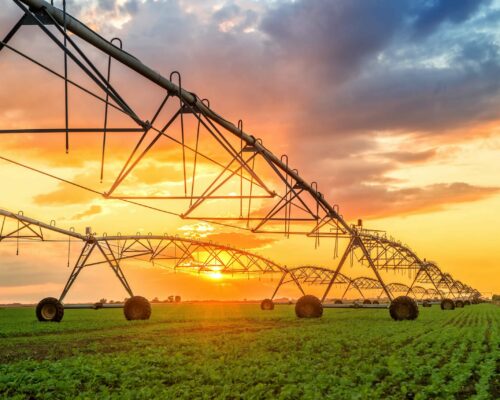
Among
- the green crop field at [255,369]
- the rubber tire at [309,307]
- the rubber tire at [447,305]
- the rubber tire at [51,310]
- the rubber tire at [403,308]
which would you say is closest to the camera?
the green crop field at [255,369]

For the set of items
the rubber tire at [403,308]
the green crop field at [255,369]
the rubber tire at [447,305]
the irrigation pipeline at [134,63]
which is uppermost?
the irrigation pipeline at [134,63]

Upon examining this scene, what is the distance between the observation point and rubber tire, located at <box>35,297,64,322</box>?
31.6 metres

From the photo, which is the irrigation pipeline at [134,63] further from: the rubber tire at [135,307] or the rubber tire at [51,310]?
the rubber tire at [51,310]

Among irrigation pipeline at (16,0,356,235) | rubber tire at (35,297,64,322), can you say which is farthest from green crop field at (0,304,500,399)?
rubber tire at (35,297,64,322)

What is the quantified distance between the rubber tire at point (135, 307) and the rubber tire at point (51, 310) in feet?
11.3

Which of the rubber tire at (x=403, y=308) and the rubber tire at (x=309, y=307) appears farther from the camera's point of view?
the rubber tire at (x=309, y=307)

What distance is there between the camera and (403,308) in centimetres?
3003

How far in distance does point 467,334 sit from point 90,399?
18313 mm

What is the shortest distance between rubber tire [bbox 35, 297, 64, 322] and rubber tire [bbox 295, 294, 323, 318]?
41.9 ft

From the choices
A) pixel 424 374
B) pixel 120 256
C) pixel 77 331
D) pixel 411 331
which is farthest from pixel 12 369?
pixel 120 256

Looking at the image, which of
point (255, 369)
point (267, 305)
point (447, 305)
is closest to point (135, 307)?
point (255, 369)

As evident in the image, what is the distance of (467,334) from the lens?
77.7ft

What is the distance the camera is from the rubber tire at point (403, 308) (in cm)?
2988

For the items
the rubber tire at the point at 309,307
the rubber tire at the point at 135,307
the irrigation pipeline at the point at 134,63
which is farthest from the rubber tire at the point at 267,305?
the irrigation pipeline at the point at 134,63
